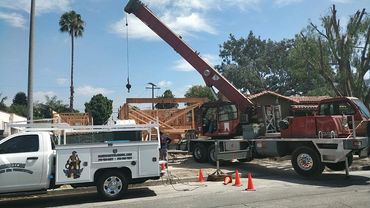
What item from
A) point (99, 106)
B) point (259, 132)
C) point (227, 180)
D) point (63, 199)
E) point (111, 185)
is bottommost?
point (63, 199)

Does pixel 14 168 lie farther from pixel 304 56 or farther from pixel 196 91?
pixel 196 91

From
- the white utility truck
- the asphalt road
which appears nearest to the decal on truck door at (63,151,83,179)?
the white utility truck

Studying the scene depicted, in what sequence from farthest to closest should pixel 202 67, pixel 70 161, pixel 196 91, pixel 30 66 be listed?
1. pixel 196 91
2. pixel 202 67
3. pixel 30 66
4. pixel 70 161

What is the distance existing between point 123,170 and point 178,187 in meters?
2.71

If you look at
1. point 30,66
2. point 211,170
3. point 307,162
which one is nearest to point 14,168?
point 30,66

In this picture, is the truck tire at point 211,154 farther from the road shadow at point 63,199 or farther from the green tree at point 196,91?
the green tree at point 196,91

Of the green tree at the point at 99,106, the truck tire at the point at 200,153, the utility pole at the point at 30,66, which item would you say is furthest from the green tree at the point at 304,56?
the green tree at the point at 99,106

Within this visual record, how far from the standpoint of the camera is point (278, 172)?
17.3 meters

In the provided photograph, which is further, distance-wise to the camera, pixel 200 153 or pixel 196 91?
pixel 196 91

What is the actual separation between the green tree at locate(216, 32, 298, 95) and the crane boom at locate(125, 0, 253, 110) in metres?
56.2

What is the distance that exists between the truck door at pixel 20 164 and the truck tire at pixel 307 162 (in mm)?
8761

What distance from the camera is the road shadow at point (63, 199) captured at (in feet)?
38.3

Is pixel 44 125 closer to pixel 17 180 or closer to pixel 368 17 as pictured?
pixel 17 180

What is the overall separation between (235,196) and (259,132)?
7476 millimetres
